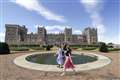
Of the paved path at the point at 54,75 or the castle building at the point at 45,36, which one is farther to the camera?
the castle building at the point at 45,36

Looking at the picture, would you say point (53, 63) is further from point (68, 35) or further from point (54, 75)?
point (68, 35)

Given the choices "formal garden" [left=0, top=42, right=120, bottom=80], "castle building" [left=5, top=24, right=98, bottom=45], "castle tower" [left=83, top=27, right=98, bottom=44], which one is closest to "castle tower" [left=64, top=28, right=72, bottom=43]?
"castle building" [left=5, top=24, right=98, bottom=45]

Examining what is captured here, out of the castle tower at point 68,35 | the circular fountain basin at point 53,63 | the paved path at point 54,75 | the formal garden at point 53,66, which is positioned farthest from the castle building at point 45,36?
the paved path at point 54,75

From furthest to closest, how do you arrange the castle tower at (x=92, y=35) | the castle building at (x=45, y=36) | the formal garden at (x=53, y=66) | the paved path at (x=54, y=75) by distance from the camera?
the castle tower at (x=92, y=35)
the castle building at (x=45, y=36)
the formal garden at (x=53, y=66)
the paved path at (x=54, y=75)

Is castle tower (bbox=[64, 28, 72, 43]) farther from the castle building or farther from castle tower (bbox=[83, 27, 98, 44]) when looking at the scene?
castle tower (bbox=[83, 27, 98, 44])

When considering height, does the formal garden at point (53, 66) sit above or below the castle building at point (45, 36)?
below

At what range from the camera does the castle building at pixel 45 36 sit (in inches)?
3684

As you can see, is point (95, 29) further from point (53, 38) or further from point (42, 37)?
point (42, 37)

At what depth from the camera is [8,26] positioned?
306 feet

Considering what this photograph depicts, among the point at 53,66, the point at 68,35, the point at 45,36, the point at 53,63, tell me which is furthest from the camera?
the point at 68,35

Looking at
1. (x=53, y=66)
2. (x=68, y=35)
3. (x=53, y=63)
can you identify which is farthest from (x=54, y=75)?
(x=68, y=35)

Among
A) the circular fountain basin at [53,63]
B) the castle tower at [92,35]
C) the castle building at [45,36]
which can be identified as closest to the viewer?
the circular fountain basin at [53,63]

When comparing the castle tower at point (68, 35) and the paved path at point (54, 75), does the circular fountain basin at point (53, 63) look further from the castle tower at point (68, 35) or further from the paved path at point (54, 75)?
the castle tower at point (68, 35)

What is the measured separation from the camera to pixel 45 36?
102m
